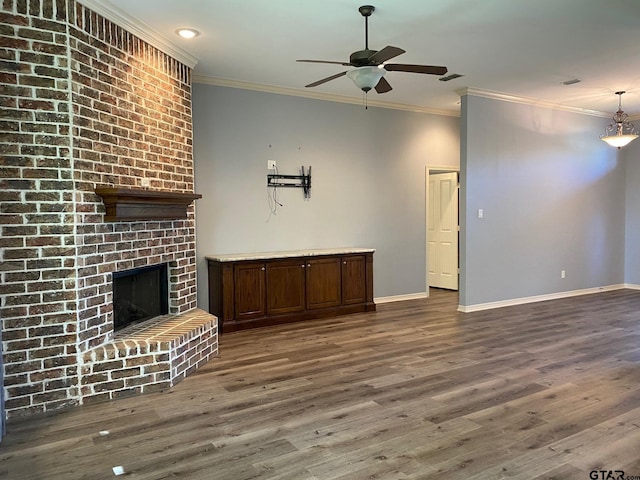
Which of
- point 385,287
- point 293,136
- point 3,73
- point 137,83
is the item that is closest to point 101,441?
point 3,73

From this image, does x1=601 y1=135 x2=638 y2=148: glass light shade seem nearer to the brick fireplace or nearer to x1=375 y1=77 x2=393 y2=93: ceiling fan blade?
x1=375 y1=77 x2=393 y2=93: ceiling fan blade

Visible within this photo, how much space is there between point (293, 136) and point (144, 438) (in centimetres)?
411

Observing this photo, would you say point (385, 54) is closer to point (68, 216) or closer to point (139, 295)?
point (68, 216)

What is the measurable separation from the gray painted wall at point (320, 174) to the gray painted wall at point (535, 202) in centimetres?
102

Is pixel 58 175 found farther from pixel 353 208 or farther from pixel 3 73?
pixel 353 208

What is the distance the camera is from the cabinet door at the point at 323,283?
5676 millimetres

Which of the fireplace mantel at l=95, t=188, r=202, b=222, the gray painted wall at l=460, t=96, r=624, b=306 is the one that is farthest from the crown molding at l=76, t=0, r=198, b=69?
the gray painted wall at l=460, t=96, r=624, b=306

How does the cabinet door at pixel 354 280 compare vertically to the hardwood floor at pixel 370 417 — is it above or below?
above

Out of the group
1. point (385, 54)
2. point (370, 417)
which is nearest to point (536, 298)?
point (370, 417)

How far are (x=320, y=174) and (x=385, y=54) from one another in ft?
10.1

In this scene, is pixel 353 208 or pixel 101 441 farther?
pixel 353 208

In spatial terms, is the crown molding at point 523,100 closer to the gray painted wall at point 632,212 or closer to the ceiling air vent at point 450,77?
the ceiling air vent at point 450,77

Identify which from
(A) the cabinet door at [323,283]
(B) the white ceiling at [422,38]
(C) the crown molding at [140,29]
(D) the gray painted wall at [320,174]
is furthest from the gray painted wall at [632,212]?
(C) the crown molding at [140,29]

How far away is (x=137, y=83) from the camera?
12.7ft
